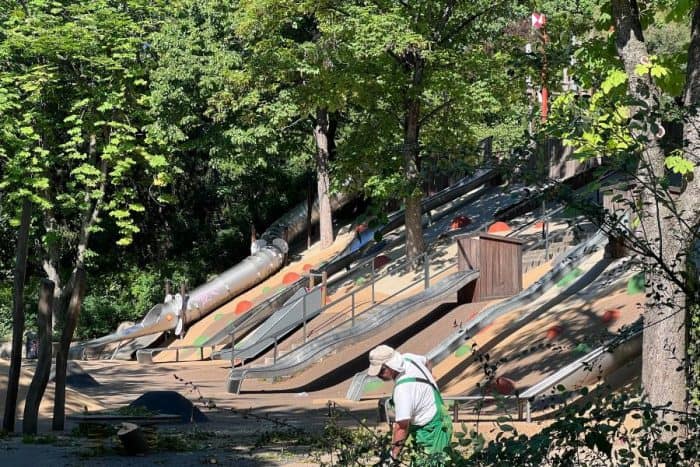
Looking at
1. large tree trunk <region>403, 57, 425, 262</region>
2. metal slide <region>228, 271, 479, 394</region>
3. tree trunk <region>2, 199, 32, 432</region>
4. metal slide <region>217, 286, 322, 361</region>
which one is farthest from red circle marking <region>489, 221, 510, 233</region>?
tree trunk <region>2, 199, 32, 432</region>

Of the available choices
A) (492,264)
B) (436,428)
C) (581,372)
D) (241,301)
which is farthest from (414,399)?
(241,301)

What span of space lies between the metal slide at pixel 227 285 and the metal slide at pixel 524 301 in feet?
45.0

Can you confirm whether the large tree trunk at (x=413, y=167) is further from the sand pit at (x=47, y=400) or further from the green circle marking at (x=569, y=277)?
the sand pit at (x=47, y=400)

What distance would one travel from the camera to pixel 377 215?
7512 mm

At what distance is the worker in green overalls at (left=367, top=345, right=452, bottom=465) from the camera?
7184 mm

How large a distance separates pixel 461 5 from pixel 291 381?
31.5 ft

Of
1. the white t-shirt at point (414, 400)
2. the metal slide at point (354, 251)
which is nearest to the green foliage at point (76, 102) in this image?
the metal slide at point (354, 251)

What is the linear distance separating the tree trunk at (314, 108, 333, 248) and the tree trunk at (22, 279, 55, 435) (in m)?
19.5

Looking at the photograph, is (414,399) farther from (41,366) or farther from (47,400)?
(47,400)

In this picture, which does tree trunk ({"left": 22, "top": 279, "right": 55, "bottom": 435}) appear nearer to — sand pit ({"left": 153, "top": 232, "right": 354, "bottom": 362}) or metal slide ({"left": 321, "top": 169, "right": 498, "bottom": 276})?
sand pit ({"left": 153, "top": 232, "right": 354, "bottom": 362})

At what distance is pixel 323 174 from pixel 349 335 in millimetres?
14964

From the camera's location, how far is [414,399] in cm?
723

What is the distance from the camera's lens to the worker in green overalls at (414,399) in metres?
7.18

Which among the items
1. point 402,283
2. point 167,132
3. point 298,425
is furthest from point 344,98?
point 298,425
